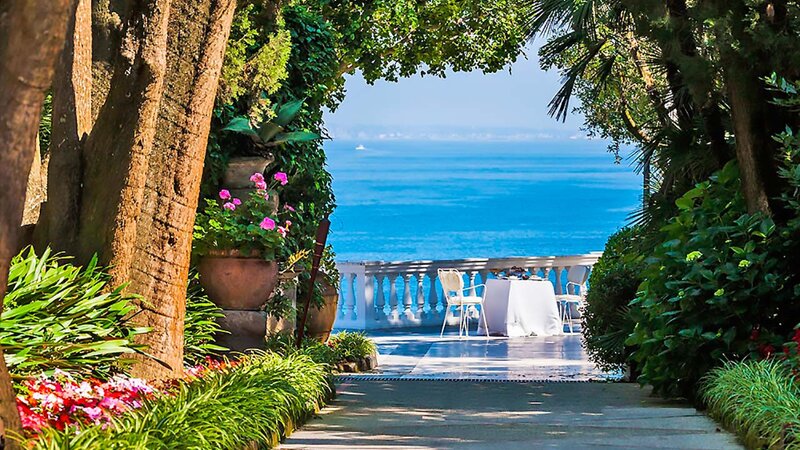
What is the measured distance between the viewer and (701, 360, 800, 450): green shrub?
552cm

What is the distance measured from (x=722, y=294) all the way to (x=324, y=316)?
18.5 feet

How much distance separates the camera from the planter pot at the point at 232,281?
992 centimetres

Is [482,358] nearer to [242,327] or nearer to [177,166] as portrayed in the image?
[242,327]

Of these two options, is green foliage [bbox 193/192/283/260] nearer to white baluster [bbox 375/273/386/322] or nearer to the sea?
white baluster [bbox 375/273/386/322]

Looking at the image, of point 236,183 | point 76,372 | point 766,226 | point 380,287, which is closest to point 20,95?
point 76,372

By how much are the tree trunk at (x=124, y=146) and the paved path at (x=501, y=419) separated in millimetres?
1542

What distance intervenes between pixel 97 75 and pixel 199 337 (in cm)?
195

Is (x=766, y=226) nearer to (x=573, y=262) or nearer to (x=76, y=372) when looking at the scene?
(x=76, y=372)

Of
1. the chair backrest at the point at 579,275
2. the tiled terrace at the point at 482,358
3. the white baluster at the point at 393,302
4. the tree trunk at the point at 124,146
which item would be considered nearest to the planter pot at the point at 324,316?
the tiled terrace at the point at 482,358

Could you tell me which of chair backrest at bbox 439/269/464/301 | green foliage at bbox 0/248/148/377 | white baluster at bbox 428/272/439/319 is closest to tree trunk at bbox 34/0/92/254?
green foliage at bbox 0/248/148/377

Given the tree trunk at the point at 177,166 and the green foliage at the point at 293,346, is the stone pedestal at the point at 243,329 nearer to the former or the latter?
the green foliage at the point at 293,346

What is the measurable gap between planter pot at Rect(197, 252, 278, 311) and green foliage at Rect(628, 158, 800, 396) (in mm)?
3134

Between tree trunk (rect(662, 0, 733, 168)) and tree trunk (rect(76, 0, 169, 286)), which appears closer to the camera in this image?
tree trunk (rect(76, 0, 169, 286))

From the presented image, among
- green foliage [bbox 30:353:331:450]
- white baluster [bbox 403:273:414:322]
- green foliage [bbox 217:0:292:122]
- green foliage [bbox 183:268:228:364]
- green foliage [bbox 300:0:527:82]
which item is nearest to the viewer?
green foliage [bbox 30:353:331:450]
